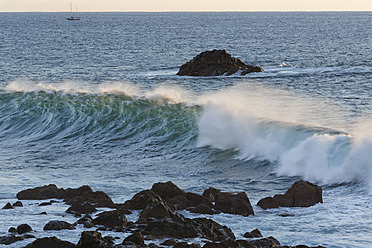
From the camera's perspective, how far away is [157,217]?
34.9 ft

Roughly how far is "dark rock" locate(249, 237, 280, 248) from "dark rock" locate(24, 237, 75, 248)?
2986 mm

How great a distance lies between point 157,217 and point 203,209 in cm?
142

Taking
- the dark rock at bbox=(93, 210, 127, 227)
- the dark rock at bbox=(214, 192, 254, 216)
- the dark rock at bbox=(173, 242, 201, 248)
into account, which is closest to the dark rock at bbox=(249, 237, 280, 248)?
the dark rock at bbox=(173, 242, 201, 248)

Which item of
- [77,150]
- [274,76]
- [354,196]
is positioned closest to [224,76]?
[274,76]

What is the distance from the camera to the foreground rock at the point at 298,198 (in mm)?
12383

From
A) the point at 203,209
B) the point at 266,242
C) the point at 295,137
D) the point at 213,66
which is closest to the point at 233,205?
the point at 203,209

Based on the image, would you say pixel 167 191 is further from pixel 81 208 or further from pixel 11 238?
pixel 11 238

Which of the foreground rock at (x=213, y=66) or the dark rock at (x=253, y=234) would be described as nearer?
the dark rock at (x=253, y=234)

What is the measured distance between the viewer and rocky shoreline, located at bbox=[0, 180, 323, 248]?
9.33 metres

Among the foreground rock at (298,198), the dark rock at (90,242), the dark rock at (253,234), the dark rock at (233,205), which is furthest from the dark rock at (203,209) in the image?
the dark rock at (90,242)

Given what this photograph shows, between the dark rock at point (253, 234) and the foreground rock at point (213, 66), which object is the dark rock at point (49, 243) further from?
the foreground rock at point (213, 66)

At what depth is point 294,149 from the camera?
58.9 feet

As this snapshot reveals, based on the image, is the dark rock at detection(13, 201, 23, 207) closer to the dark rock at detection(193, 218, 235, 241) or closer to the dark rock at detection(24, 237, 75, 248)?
the dark rock at detection(24, 237, 75, 248)

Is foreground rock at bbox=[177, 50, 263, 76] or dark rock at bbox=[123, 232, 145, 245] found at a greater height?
dark rock at bbox=[123, 232, 145, 245]
